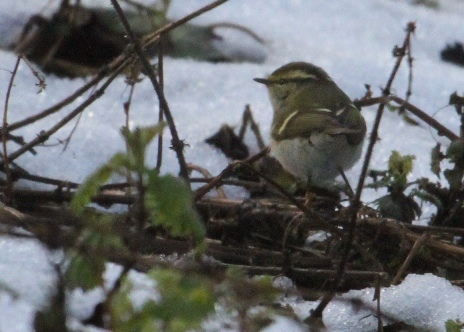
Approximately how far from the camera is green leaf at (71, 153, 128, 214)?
1434 mm

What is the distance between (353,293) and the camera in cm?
286

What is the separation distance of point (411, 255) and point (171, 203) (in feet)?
5.37

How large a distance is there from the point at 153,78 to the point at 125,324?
1.19m

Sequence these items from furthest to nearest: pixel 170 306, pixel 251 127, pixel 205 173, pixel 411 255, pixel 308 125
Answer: pixel 251 127, pixel 308 125, pixel 205 173, pixel 411 255, pixel 170 306

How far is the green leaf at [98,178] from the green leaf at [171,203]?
62 millimetres

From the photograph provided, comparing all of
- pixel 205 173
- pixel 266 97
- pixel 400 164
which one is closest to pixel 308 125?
pixel 205 173

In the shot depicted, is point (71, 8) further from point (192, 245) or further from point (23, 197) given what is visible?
point (192, 245)

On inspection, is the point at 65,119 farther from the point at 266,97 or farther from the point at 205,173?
the point at 266,97

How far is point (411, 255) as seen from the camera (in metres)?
2.85

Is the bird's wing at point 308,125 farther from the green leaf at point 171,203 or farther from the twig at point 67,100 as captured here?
the green leaf at point 171,203

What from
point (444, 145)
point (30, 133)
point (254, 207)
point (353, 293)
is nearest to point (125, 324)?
point (353, 293)

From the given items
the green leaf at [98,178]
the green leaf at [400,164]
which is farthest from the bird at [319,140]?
the green leaf at [98,178]

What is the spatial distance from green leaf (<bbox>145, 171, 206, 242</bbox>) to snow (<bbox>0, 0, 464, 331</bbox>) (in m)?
0.71

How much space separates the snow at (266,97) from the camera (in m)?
2.57
